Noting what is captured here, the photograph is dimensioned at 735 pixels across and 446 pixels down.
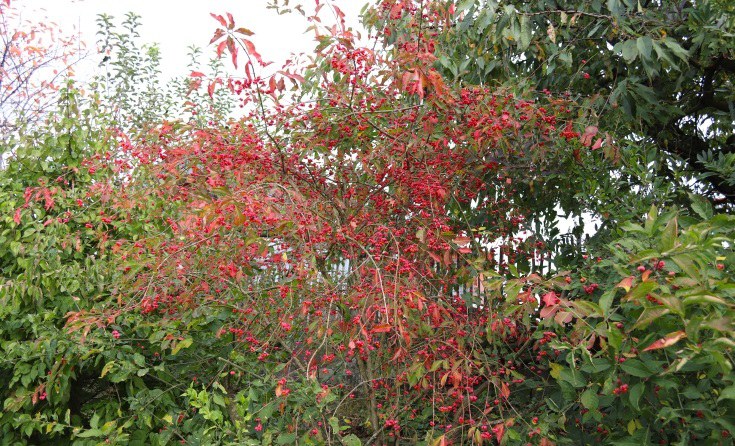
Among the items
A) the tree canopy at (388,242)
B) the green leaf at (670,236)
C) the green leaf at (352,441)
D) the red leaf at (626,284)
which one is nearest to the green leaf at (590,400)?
the tree canopy at (388,242)

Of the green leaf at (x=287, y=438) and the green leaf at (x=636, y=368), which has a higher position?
the green leaf at (x=636, y=368)

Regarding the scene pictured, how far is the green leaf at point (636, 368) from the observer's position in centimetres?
211

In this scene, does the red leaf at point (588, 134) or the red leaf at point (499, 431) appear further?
the red leaf at point (588, 134)

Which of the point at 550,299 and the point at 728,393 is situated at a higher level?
the point at 550,299

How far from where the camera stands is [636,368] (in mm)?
2127

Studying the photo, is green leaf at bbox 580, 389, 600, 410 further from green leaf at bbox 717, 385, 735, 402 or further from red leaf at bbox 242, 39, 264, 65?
red leaf at bbox 242, 39, 264, 65

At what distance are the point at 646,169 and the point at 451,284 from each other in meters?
1.05

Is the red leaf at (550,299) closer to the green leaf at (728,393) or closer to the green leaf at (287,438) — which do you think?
the green leaf at (728,393)

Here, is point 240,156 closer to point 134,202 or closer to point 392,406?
point 134,202

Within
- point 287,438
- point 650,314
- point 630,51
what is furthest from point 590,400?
point 630,51

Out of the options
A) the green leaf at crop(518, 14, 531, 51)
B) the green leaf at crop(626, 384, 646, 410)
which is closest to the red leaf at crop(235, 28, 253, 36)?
the green leaf at crop(518, 14, 531, 51)

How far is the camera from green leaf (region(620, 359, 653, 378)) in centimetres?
211

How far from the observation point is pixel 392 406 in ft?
10.5

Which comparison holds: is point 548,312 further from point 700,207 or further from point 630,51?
point 630,51
